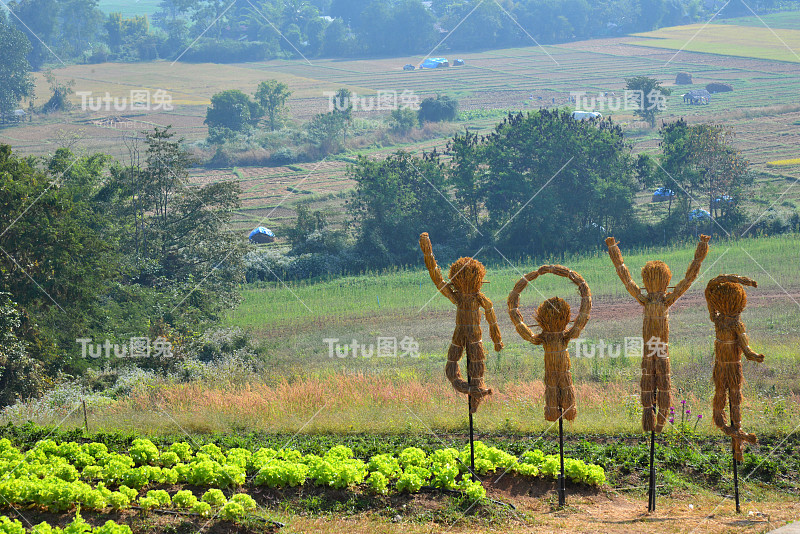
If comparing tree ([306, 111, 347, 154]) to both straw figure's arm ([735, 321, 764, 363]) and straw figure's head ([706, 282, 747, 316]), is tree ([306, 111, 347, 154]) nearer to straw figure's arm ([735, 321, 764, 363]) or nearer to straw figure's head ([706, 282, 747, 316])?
straw figure's head ([706, 282, 747, 316])

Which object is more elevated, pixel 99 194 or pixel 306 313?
pixel 99 194

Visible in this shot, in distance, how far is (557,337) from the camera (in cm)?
934

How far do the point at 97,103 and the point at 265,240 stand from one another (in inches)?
1862

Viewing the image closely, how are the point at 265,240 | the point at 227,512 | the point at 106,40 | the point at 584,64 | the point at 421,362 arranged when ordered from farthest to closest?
the point at 106,40, the point at 584,64, the point at 265,240, the point at 421,362, the point at 227,512

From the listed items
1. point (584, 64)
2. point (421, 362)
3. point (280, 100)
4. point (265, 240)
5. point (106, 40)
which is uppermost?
point (106, 40)

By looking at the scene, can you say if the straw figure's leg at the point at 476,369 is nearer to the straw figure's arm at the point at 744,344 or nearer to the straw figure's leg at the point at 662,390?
the straw figure's leg at the point at 662,390

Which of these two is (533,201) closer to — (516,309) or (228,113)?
(516,309)

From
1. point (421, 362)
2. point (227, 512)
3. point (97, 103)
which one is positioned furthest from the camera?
point (97, 103)

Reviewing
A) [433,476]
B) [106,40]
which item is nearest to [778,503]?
[433,476]

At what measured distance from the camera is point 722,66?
7706cm

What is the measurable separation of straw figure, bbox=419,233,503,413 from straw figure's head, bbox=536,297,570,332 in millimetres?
823

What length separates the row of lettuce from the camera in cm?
941

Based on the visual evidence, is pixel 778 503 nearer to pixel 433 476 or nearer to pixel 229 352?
pixel 433 476

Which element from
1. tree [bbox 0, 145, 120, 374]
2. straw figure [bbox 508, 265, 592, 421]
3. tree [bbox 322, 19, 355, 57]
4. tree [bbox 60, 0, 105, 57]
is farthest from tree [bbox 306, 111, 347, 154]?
tree [bbox 60, 0, 105, 57]
